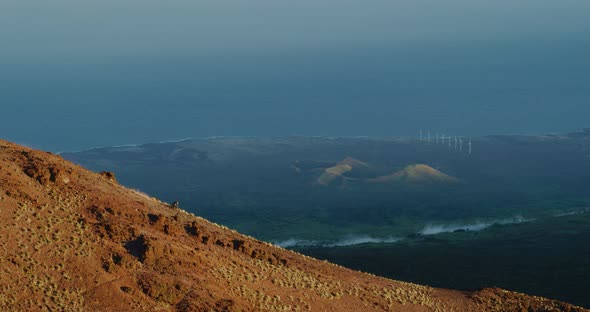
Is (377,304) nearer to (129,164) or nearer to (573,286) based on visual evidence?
(573,286)

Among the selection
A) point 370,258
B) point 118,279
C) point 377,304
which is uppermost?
point 118,279

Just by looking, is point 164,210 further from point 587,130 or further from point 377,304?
point 587,130

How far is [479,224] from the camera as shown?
10031cm

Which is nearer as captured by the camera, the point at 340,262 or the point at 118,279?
the point at 118,279

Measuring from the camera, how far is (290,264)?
3422 centimetres

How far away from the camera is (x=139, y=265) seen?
28.1 metres

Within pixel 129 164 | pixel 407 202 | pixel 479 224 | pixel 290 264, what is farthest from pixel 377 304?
pixel 129 164

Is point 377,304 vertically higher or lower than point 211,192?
higher

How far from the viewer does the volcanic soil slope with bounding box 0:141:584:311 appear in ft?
85.5

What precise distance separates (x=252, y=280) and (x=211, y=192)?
10452cm

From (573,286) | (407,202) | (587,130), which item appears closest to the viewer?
(573,286)

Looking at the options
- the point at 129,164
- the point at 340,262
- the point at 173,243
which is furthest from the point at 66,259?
the point at 129,164

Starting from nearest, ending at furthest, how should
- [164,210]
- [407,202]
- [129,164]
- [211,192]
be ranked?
[164,210], [407,202], [211,192], [129,164]

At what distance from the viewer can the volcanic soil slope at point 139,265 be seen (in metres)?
26.1
